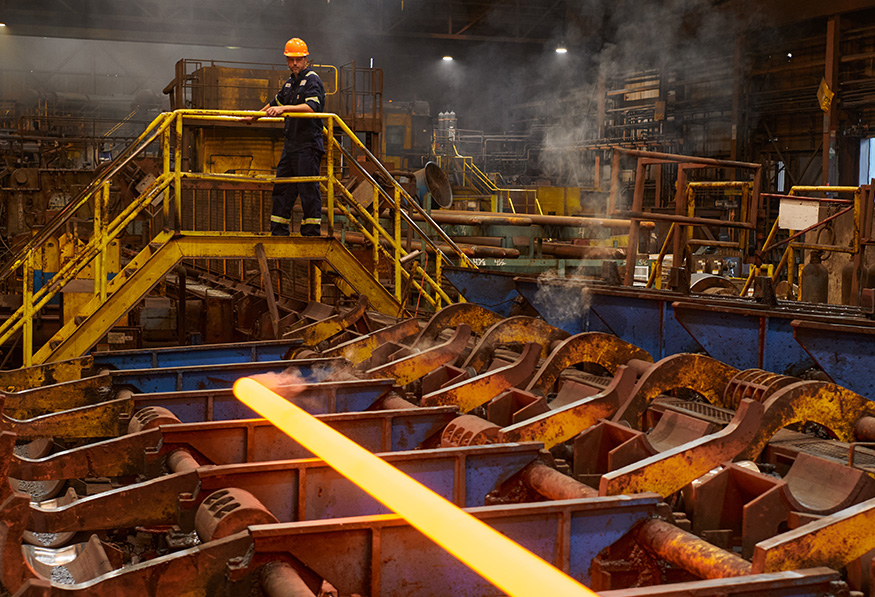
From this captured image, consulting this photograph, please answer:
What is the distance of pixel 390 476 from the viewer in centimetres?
316

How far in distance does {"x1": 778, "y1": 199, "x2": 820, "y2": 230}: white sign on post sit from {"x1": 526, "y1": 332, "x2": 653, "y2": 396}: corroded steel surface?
13.9 ft

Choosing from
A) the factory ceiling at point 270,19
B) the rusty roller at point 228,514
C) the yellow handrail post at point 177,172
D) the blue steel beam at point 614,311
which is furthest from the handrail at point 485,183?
the rusty roller at point 228,514

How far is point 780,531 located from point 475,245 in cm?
943

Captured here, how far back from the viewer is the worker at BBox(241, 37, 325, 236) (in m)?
7.43

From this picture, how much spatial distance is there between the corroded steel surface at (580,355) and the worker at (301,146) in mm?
3583

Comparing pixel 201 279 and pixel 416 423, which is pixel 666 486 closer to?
pixel 416 423

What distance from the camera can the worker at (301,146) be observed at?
24.4ft

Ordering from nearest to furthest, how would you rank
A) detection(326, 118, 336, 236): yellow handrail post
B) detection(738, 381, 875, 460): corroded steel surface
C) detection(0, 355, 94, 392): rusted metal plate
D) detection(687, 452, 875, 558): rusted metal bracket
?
1. detection(687, 452, 875, 558): rusted metal bracket
2. detection(738, 381, 875, 460): corroded steel surface
3. detection(0, 355, 94, 392): rusted metal plate
4. detection(326, 118, 336, 236): yellow handrail post

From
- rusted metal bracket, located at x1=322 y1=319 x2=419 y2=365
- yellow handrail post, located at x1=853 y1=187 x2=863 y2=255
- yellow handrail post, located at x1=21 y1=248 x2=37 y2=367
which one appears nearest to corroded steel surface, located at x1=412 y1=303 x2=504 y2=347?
rusted metal bracket, located at x1=322 y1=319 x2=419 y2=365

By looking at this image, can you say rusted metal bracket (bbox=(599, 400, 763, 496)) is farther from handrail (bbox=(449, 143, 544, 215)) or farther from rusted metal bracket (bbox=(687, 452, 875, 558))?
handrail (bbox=(449, 143, 544, 215))

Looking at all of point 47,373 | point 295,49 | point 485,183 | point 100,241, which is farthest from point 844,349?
point 485,183

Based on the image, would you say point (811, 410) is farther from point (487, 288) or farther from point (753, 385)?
point (487, 288)

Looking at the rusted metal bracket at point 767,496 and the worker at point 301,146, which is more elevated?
the worker at point 301,146

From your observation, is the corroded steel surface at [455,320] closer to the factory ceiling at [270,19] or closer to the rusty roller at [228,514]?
the rusty roller at [228,514]
